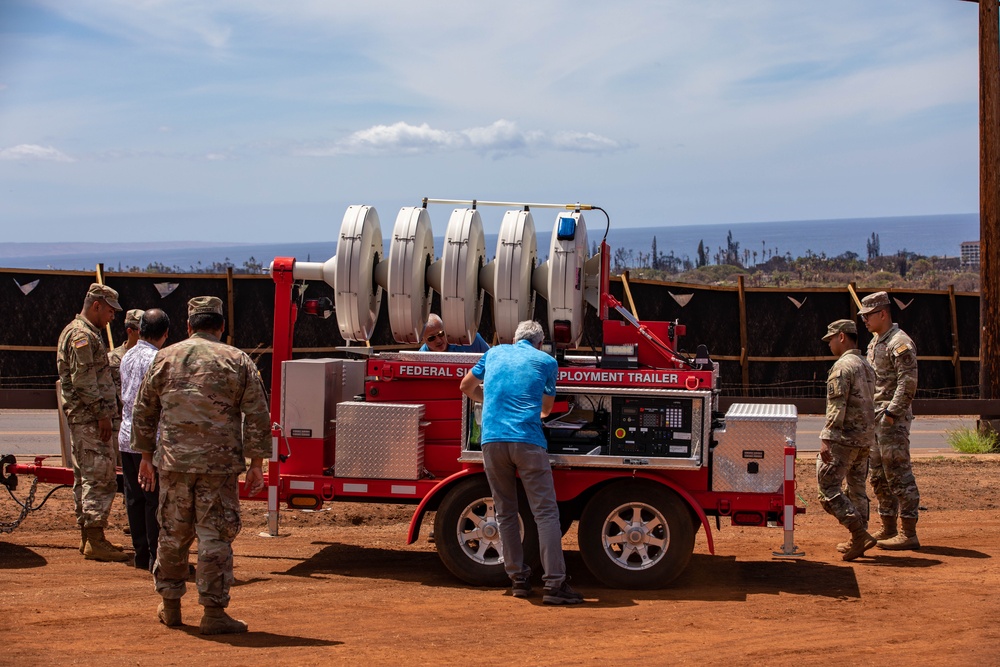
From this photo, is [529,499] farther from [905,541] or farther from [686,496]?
[905,541]

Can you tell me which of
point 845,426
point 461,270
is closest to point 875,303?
point 845,426

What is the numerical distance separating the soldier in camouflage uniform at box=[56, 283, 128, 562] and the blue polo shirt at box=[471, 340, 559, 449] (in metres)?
3.48

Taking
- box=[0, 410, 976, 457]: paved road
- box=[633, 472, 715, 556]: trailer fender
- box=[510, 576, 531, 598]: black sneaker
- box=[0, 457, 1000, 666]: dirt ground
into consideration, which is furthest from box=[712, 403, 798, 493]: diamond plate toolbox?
box=[0, 410, 976, 457]: paved road

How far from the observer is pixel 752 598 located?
8.45 meters

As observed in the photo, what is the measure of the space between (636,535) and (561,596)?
2.68 ft

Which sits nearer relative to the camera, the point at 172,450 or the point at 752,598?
the point at 172,450

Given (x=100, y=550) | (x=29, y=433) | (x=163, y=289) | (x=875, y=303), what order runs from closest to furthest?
1. (x=100, y=550)
2. (x=875, y=303)
3. (x=29, y=433)
4. (x=163, y=289)

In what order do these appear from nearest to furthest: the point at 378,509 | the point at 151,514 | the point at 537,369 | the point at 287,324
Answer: the point at 537,369, the point at 151,514, the point at 287,324, the point at 378,509

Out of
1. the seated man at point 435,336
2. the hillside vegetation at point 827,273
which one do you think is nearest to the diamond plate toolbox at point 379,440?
the seated man at point 435,336

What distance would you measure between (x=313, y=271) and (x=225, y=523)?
2.91 metres

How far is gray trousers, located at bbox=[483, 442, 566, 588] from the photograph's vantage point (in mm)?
8117

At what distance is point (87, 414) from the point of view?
9.62 m

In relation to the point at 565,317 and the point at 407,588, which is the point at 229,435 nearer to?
the point at 407,588

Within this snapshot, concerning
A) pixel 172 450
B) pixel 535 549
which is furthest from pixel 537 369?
pixel 172 450
